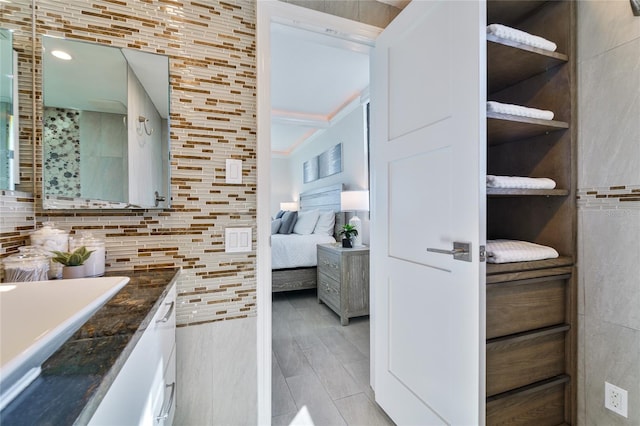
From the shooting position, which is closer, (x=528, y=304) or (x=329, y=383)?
(x=528, y=304)

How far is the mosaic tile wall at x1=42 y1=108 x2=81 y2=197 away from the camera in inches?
41.1

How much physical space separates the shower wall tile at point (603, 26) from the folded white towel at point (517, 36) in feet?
0.45

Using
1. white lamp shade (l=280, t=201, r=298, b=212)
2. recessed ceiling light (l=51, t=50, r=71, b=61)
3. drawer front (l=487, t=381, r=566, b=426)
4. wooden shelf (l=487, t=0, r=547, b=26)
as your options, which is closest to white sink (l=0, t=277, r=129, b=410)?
recessed ceiling light (l=51, t=50, r=71, b=61)

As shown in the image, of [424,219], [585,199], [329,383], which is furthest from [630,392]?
[329,383]

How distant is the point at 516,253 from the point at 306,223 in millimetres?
3165

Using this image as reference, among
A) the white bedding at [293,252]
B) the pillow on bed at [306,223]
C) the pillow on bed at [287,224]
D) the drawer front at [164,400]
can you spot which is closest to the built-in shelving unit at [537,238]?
the drawer front at [164,400]

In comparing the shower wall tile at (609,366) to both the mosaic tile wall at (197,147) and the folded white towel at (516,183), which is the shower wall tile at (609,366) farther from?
the mosaic tile wall at (197,147)

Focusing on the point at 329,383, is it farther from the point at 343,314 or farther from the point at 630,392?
the point at 630,392

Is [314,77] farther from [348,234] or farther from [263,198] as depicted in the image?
[263,198]

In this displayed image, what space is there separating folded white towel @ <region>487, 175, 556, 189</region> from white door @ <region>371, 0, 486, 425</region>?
0.43 feet

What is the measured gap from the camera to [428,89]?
4.13ft

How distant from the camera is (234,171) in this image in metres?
1.32

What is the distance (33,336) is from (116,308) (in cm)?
17

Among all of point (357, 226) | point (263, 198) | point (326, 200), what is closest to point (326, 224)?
point (326, 200)
